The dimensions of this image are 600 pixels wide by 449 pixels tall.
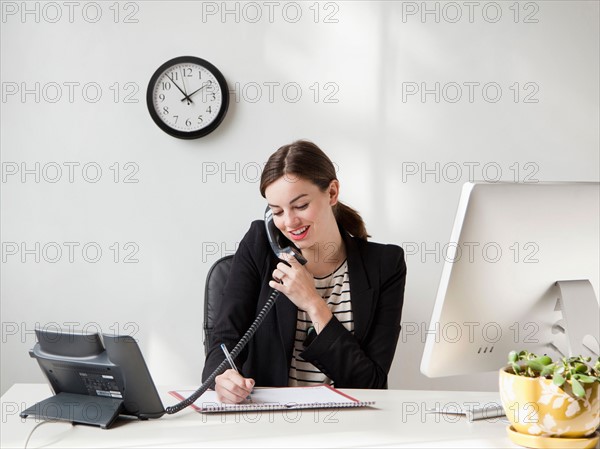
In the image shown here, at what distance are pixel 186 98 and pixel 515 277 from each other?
76.3 inches

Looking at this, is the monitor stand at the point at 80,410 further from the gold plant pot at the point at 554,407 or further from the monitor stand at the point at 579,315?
the monitor stand at the point at 579,315

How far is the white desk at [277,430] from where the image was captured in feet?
4.57

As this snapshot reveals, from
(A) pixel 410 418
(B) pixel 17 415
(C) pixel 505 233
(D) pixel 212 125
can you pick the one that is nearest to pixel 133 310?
(D) pixel 212 125

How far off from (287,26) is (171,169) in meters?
0.76

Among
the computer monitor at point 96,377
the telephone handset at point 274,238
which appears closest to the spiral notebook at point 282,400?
the computer monitor at point 96,377

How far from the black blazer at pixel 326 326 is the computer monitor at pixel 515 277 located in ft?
1.85

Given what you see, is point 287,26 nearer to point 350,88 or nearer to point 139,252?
point 350,88

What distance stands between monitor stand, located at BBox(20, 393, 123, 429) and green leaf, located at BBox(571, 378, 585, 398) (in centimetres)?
88

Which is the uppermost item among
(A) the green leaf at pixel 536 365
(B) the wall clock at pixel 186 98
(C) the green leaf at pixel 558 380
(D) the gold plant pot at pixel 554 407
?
(B) the wall clock at pixel 186 98

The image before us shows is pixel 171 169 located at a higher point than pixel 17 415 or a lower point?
higher

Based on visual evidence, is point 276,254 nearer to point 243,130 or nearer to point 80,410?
point 80,410

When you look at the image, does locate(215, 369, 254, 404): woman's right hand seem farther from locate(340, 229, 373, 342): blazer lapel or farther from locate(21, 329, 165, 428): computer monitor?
locate(340, 229, 373, 342): blazer lapel

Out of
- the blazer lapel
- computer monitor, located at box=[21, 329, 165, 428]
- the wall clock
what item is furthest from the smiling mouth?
the wall clock

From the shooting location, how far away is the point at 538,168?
10.1ft
